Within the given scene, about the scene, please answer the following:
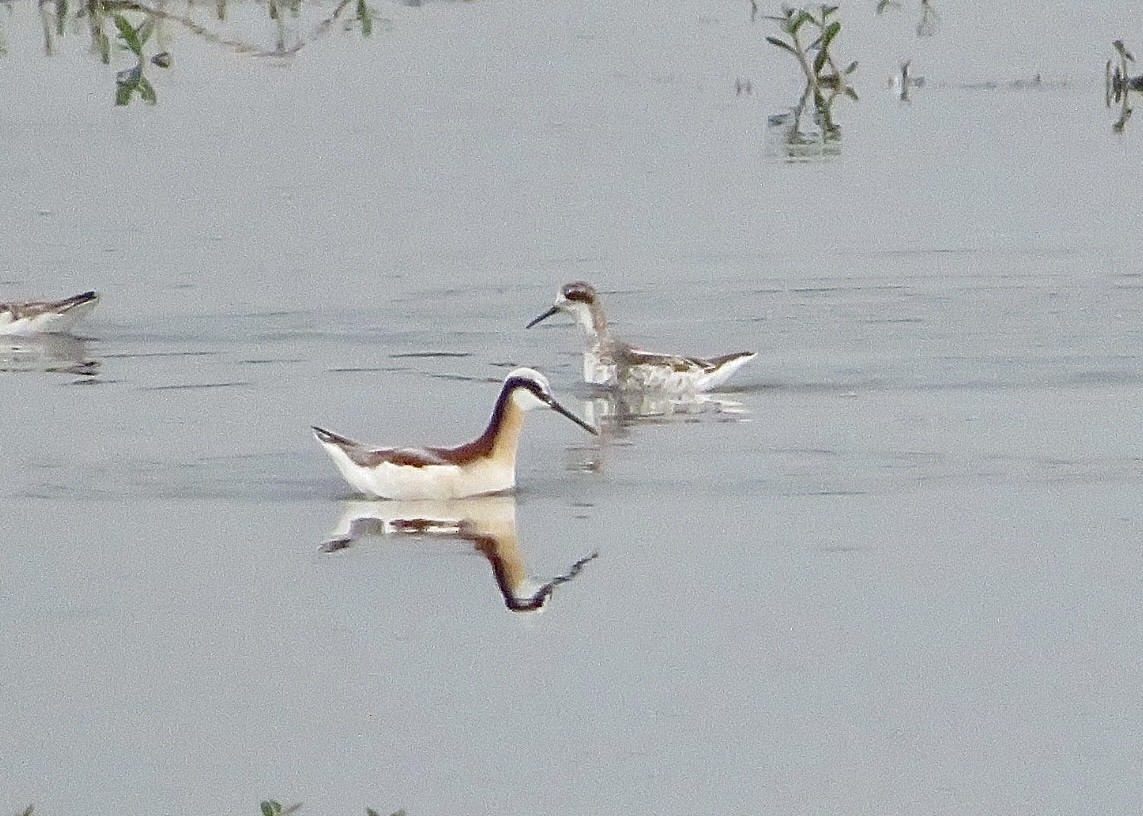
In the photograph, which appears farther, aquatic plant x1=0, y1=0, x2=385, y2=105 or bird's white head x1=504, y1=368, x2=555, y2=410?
aquatic plant x1=0, y1=0, x2=385, y2=105

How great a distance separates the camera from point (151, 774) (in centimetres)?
1003

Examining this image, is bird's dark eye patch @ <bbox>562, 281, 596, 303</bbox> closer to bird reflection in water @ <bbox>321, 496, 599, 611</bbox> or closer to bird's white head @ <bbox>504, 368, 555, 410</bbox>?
bird's white head @ <bbox>504, 368, 555, 410</bbox>

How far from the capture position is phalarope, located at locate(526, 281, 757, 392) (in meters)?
17.5

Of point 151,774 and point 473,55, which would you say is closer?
point 151,774

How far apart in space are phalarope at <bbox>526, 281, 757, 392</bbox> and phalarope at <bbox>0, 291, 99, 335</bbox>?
3252mm

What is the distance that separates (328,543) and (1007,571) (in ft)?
9.63

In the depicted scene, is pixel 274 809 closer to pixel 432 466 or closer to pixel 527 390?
pixel 432 466

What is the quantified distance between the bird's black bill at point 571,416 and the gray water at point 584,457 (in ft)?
0.42

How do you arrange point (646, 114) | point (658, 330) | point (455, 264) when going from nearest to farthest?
point (658, 330)
point (455, 264)
point (646, 114)

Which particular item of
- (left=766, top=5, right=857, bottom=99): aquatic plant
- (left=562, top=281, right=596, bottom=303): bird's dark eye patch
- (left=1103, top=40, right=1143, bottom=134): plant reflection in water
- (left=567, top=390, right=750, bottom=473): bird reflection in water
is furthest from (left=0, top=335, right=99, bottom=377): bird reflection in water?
(left=1103, top=40, right=1143, bottom=134): plant reflection in water

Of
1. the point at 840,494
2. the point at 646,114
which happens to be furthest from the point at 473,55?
the point at 840,494

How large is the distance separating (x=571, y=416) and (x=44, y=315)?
5.48 metres

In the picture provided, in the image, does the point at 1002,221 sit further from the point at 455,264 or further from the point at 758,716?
the point at 758,716

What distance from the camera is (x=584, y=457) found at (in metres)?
15.5
